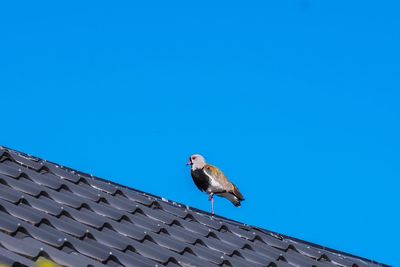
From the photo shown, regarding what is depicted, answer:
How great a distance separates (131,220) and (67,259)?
4.48ft

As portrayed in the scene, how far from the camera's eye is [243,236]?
668cm

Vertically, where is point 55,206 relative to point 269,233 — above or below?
below

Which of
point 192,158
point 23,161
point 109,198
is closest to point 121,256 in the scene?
point 109,198

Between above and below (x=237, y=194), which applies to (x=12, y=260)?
below

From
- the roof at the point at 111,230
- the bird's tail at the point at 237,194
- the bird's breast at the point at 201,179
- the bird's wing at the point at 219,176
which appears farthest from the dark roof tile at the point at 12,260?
Result: the bird's breast at the point at 201,179

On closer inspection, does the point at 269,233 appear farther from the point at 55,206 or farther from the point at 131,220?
the point at 55,206

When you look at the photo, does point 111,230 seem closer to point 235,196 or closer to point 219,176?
point 235,196

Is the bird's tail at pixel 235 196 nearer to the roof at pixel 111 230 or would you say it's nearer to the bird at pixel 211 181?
the bird at pixel 211 181

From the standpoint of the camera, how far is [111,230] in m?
5.82

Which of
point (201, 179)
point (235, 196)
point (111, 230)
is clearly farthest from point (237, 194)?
point (111, 230)

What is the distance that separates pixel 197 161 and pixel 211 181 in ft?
1.34

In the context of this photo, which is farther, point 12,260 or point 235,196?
point 235,196

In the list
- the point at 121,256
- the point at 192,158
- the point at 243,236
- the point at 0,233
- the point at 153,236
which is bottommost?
the point at 0,233

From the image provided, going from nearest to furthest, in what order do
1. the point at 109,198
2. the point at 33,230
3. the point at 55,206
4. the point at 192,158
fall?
the point at 33,230, the point at 55,206, the point at 109,198, the point at 192,158
